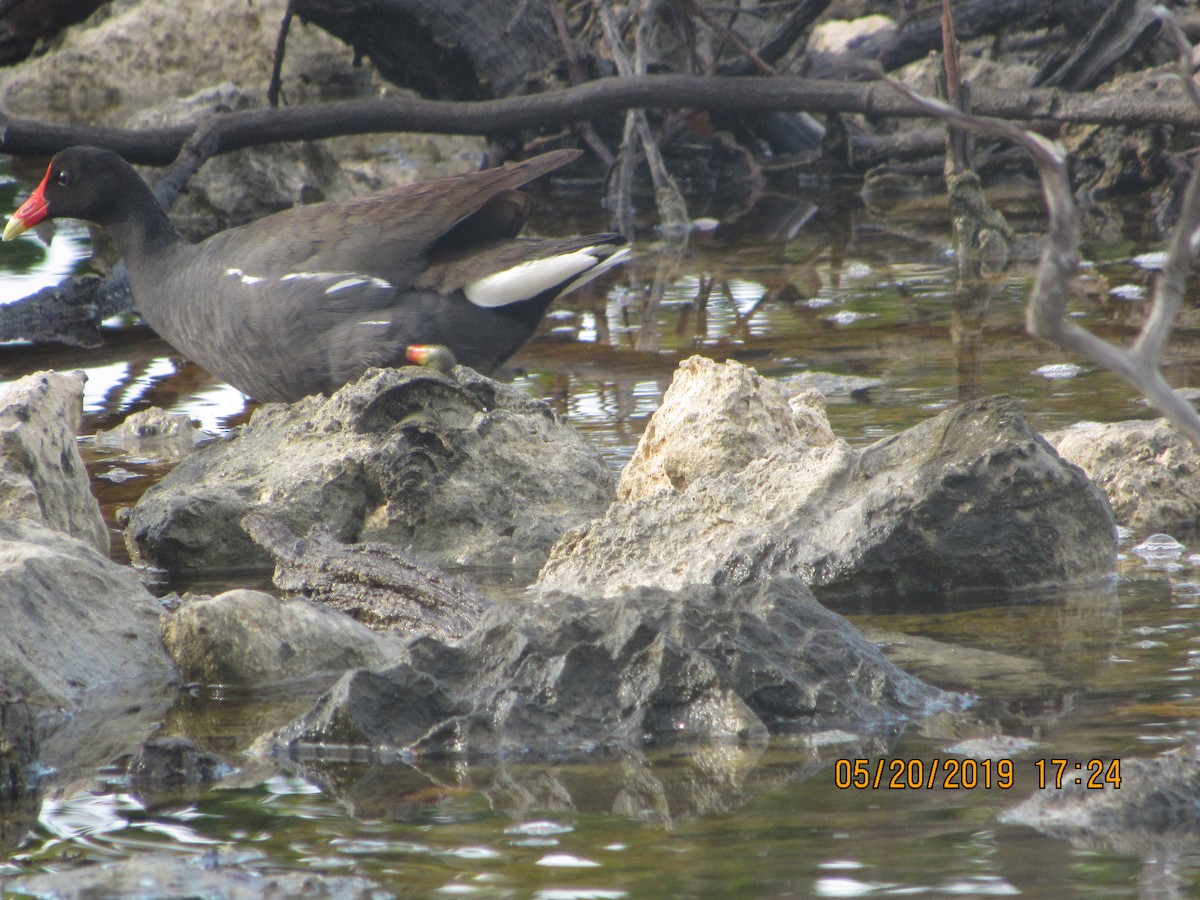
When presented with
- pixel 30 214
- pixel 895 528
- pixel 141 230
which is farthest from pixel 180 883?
pixel 30 214

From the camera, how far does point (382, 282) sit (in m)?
5.74

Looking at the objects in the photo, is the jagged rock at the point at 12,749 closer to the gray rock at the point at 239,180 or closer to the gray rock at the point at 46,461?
the gray rock at the point at 46,461

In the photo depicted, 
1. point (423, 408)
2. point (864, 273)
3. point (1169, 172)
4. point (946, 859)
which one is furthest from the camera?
point (1169, 172)

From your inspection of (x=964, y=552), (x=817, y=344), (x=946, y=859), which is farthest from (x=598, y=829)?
(x=817, y=344)

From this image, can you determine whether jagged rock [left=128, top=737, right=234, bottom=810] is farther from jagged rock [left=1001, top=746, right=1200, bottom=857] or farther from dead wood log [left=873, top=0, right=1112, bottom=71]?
dead wood log [left=873, top=0, right=1112, bottom=71]

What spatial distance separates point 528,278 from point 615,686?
2.99m

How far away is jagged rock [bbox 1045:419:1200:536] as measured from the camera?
4.36m

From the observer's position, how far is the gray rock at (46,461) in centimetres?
405

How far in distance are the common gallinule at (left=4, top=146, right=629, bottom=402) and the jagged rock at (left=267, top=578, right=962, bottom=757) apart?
9.27ft

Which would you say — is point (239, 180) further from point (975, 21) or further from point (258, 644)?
point (258, 644)

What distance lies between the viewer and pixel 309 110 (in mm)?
10211

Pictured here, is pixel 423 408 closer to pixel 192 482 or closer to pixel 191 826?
pixel 192 482

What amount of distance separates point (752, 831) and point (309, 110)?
27.9 ft
